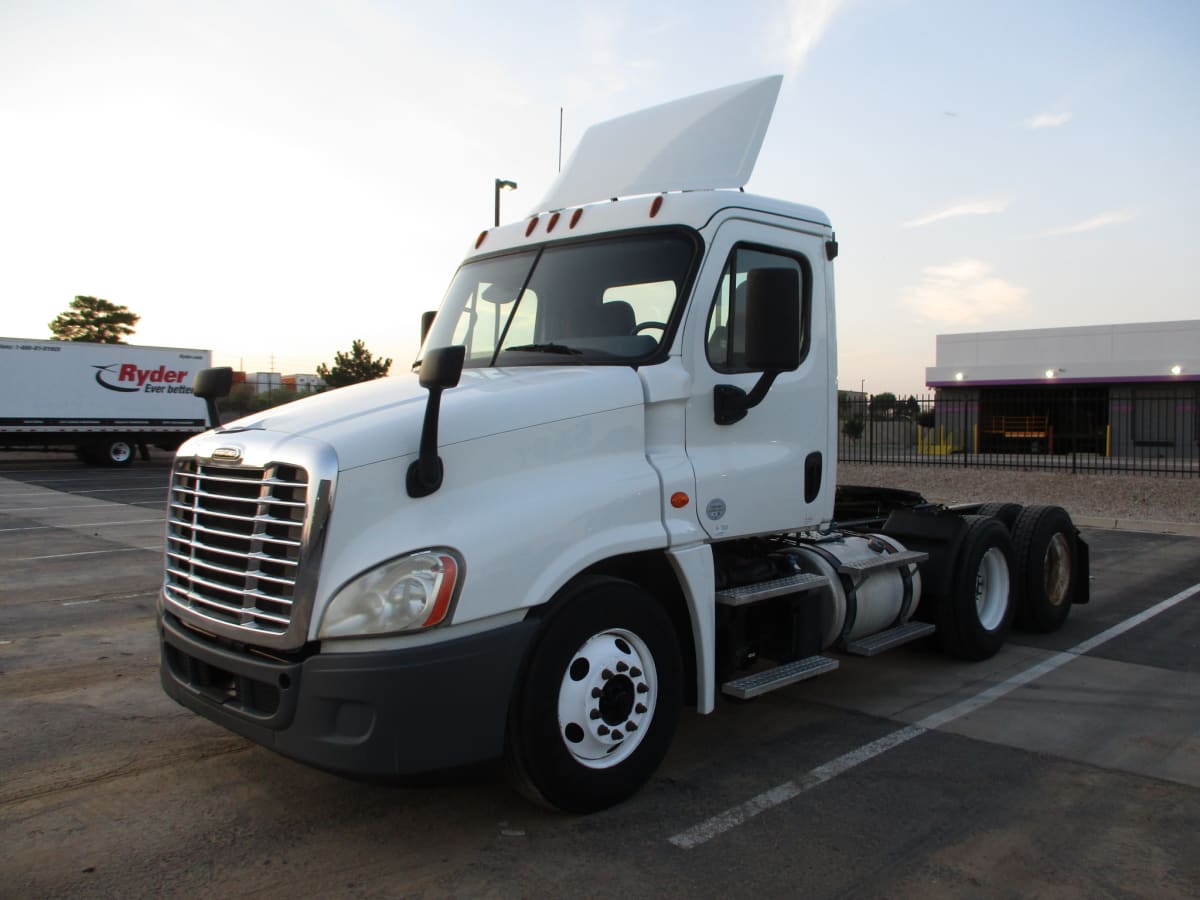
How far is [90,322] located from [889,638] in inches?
2783

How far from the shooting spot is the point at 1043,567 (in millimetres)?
7203

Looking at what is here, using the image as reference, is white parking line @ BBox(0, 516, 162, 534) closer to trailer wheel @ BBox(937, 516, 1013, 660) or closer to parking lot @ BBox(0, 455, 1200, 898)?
parking lot @ BBox(0, 455, 1200, 898)

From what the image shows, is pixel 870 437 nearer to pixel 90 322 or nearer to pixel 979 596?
pixel 979 596

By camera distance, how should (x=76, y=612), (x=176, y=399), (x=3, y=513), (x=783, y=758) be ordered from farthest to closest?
(x=176, y=399), (x=3, y=513), (x=76, y=612), (x=783, y=758)

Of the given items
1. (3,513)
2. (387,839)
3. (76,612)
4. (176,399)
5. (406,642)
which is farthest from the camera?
(176,399)

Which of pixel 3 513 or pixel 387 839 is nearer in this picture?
pixel 387 839

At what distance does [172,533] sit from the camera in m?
4.11

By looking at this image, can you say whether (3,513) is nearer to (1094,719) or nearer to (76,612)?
(76,612)

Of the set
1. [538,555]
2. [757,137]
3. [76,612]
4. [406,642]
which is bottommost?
[76,612]

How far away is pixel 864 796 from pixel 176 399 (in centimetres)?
3097

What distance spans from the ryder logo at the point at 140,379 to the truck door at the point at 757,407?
2905 centimetres

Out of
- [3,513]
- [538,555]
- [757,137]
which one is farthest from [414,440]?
[3,513]

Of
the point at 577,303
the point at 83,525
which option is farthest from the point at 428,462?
the point at 83,525

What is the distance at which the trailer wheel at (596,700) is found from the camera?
3.61 meters
